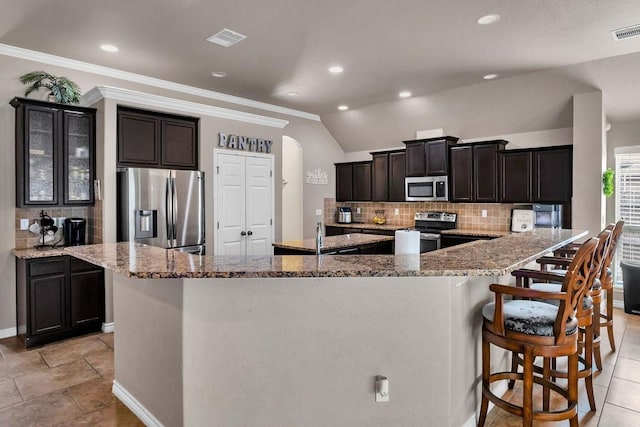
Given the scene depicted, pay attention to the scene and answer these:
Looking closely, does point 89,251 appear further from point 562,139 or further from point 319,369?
point 562,139

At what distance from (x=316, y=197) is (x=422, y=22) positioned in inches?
170

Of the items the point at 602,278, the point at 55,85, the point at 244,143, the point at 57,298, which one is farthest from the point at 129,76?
the point at 602,278

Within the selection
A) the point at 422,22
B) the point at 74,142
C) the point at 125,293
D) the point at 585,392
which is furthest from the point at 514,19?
the point at 74,142

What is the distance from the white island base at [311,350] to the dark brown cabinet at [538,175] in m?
4.15

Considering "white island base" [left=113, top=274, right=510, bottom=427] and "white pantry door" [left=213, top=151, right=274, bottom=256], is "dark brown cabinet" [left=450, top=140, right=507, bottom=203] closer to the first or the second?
"white pantry door" [left=213, top=151, right=274, bottom=256]

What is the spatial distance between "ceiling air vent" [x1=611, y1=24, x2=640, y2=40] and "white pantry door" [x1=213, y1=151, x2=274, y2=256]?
13.7ft

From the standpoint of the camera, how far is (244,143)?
5.41 m

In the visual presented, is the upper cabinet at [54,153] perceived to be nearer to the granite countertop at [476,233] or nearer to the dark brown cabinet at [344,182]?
the dark brown cabinet at [344,182]

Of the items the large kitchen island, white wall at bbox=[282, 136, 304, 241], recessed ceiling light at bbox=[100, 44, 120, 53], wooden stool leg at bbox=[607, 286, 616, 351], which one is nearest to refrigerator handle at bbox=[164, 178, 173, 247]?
recessed ceiling light at bbox=[100, 44, 120, 53]

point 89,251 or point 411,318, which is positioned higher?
point 89,251

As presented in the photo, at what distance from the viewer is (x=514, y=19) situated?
3471 millimetres

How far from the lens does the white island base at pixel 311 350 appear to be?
200cm

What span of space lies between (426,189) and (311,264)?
16.2 ft

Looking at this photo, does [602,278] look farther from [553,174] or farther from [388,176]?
[388,176]
